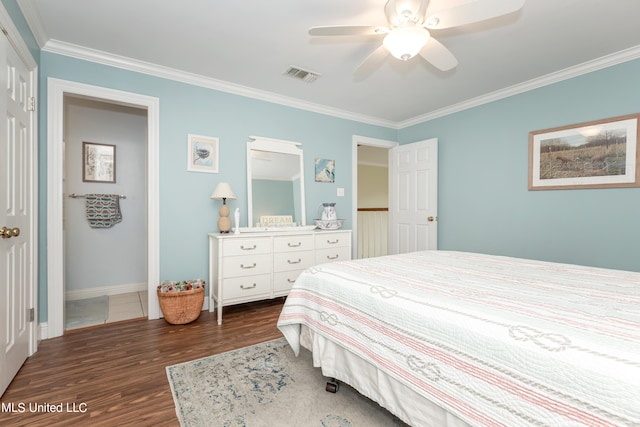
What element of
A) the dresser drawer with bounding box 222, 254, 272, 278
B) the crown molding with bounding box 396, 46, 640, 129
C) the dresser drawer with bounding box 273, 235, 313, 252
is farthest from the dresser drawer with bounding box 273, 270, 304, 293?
the crown molding with bounding box 396, 46, 640, 129

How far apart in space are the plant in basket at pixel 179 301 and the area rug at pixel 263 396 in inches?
30.4

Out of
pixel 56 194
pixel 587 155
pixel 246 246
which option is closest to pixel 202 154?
pixel 246 246

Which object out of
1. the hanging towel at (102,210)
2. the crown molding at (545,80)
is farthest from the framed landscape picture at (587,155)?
the hanging towel at (102,210)

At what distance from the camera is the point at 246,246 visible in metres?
2.91

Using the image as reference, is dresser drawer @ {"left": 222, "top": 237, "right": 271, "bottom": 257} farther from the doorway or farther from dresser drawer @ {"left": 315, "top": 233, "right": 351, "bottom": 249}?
the doorway

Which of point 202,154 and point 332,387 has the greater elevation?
point 202,154

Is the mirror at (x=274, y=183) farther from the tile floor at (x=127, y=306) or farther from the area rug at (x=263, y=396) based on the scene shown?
the area rug at (x=263, y=396)

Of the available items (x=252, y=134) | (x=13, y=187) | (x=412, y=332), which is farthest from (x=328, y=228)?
(x=13, y=187)

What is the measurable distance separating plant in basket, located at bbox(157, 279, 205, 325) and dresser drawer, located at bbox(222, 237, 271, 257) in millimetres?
467

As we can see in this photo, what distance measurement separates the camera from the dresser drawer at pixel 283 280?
3115 mm

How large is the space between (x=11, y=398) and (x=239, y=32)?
2768 mm

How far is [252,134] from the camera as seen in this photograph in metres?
3.44

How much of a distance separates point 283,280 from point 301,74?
84.9 inches

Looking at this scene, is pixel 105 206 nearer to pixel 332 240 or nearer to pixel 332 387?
pixel 332 240
